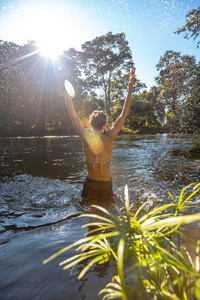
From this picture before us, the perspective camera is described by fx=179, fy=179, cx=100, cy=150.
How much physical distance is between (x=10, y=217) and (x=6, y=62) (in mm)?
33700

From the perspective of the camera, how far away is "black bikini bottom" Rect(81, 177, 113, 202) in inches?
143

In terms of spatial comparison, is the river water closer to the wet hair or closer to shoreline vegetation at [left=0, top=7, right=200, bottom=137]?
the wet hair

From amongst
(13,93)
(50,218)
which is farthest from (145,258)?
→ (13,93)

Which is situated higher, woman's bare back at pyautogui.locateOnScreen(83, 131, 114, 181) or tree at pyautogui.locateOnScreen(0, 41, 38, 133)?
tree at pyautogui.locateOnScreen(0, 41, 38, 133)

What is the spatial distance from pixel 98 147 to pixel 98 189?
0.87m

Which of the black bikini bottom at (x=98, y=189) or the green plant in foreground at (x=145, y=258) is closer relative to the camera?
the green plant in foreground at (x=145, y=258)

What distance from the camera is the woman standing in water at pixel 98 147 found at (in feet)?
11.0

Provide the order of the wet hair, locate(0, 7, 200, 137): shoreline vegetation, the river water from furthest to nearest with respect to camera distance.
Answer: locate(0, 7, 200, 137): shoreline vegetation → the wet hair → the river water

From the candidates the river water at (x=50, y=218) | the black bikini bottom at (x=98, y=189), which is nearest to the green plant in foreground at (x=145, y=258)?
the river water at (x=50, y=218)

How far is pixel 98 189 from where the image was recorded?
362cm

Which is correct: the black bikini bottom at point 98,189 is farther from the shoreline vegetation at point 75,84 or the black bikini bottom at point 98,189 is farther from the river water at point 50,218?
the shoreline vegetation at point 75,84

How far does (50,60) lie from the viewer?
113ft

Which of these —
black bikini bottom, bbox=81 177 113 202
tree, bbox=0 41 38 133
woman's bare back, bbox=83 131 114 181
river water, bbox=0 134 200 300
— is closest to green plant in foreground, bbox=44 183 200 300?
river water, bbox=0 134 200 300

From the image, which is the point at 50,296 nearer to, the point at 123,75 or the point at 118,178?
the point at 118,178
